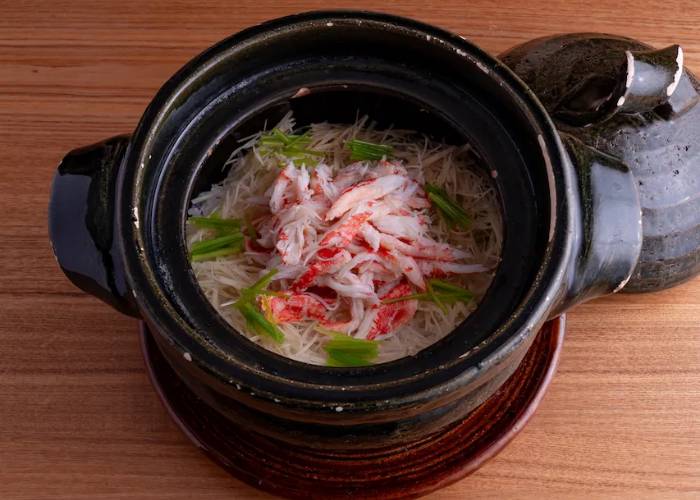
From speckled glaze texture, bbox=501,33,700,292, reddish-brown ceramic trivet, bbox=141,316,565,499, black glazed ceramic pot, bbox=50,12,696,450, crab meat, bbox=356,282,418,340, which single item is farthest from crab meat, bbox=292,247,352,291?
speckled glaze texture, bbox=501,33,700,292

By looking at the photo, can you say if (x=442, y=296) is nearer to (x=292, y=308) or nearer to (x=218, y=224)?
(x=292, y=308)

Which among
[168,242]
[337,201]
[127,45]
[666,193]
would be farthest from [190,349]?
[127,45]

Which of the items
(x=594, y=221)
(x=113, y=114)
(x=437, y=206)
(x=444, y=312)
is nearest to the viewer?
(x=594, y=221)

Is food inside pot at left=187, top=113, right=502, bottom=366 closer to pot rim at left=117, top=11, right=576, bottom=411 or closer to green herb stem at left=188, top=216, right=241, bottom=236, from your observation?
green herb stem at left=188, top=216, right=241, bottom=236

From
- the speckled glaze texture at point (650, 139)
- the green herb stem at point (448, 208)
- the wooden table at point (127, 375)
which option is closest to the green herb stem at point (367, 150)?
the green herb stem at point (448, 208)

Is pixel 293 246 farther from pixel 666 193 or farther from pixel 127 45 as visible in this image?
pixel 127 45

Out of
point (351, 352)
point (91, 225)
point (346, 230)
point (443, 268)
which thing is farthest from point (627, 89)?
point (91, 225)

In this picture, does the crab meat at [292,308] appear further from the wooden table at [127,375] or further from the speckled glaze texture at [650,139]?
the speckled glaze texture at [650,139]
